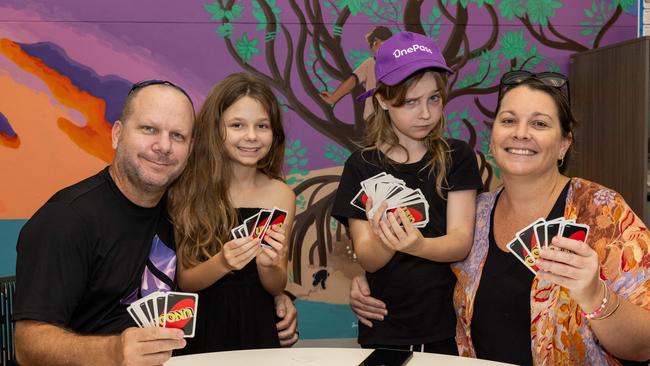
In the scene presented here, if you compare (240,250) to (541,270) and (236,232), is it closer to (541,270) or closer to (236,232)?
(236,232)

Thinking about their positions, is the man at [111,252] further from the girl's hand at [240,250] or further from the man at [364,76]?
the man at [364,76]

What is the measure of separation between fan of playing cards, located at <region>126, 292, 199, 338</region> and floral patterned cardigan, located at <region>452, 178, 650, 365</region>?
1157mm

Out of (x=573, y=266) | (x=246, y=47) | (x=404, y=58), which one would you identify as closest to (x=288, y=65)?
(x=246, y=47)

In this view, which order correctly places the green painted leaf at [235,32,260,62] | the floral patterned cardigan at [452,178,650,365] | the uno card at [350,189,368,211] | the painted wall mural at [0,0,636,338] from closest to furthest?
the floral patterned cardigan at [452,178,650,365], the uno card at [350,189,368,211], the painted wall mural at [0,0,636,338], the green painted leaf at [235,32,260,62]

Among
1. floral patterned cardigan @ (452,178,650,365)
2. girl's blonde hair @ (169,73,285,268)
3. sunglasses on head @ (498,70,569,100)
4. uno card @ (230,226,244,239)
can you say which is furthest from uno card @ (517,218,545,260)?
girl's blonde hair @ (169,73,285,268)

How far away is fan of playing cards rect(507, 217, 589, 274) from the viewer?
1.95 metres

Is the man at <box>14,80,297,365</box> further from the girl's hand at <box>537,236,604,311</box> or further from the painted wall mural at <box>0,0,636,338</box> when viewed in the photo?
the painted wall mural at <box>0,0,636,338</box>

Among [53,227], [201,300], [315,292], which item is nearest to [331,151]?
[315,292]

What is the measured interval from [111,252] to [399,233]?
3.28 ft

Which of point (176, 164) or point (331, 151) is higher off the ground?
point (331, 151)

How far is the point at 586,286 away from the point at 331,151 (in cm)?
Result: 262

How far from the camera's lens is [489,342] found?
236 centimetres

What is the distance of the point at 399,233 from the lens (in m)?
2.41

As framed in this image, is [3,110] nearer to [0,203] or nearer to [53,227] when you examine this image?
[0,203]
